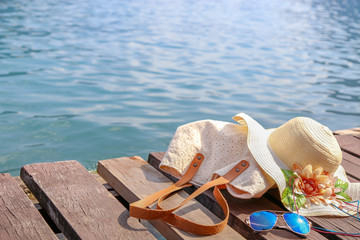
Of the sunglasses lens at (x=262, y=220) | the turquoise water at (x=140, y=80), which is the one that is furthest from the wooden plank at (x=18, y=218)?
the turquoise water at (x=140, y=80)

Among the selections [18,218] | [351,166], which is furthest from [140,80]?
[18,218]

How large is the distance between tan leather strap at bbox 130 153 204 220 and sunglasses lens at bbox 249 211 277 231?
392 millimetres

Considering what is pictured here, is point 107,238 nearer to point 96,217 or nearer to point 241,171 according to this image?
point 96,217

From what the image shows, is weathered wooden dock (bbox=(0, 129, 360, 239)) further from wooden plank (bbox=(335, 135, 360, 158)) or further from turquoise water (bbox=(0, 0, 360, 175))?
turquoise water (bbox=(0, 0, 360, 175))

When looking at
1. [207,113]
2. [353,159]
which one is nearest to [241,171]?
[353,159]

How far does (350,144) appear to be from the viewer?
3805 millimetres

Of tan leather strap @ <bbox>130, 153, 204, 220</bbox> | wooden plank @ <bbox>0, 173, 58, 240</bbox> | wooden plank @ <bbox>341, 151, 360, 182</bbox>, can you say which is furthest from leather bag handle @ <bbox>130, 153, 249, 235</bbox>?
wooden plank @ <bbox>341, 151, 360, 182</bbox>

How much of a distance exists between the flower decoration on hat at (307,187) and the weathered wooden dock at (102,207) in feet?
0.32

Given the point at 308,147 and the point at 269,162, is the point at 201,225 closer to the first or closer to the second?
the point at 269,162

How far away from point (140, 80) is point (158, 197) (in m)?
5.52

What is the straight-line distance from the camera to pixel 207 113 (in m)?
6.39

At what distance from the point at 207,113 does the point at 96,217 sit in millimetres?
4402

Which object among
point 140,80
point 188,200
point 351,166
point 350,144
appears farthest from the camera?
Answer: point 140,80

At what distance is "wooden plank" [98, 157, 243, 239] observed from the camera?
209 cm
